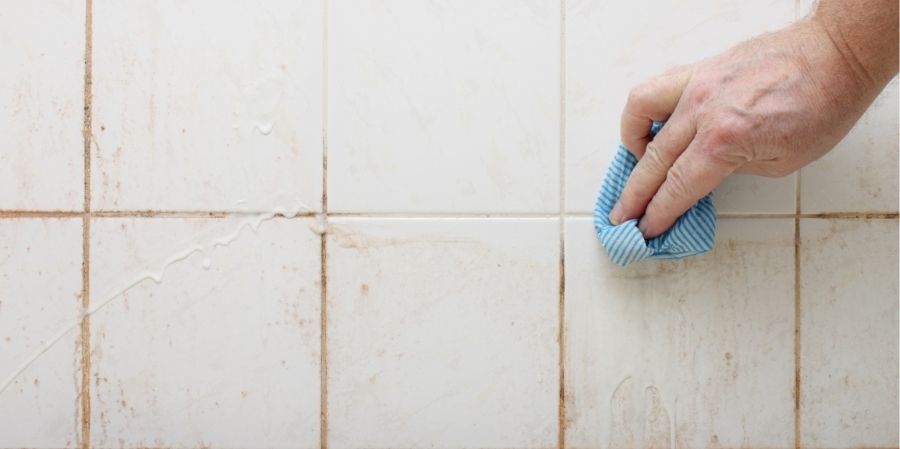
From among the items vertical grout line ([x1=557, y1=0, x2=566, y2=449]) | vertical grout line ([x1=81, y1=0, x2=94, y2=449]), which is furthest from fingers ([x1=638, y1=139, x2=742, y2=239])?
vertical grout line ([x1=81, y1=0, x2=94, y2=449])

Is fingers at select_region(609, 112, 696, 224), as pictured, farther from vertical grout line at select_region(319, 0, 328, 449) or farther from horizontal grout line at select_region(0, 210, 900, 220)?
vertical grout line at select_region(319, 0, 328, 449)

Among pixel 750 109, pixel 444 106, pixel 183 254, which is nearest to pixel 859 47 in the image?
pixel 750 109

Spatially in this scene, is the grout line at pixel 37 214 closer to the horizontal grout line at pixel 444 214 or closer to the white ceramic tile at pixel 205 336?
the white ceramic tile at pixel 205 336

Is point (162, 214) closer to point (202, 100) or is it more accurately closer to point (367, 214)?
point (202, 100)

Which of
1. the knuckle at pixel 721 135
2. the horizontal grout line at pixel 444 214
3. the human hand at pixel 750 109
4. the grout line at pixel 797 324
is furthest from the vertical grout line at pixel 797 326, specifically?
the horizontal grout line at pixel 444 214

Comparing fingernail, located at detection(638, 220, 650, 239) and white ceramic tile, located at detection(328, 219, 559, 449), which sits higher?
fingernail, located at detection(638, 220, 650, 239)

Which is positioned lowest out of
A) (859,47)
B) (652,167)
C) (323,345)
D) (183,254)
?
(323,345)

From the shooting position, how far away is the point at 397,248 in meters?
0.74

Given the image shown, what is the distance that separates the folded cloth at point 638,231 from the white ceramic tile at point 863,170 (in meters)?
0.17

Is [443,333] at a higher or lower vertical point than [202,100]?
lower

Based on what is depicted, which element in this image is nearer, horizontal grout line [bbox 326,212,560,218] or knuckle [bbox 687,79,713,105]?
knuckle [bbox 687,79,713,105]

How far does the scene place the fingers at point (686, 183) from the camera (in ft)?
2.06

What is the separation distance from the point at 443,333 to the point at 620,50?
0.42 meters

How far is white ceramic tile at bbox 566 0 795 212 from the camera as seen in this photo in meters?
0.74
